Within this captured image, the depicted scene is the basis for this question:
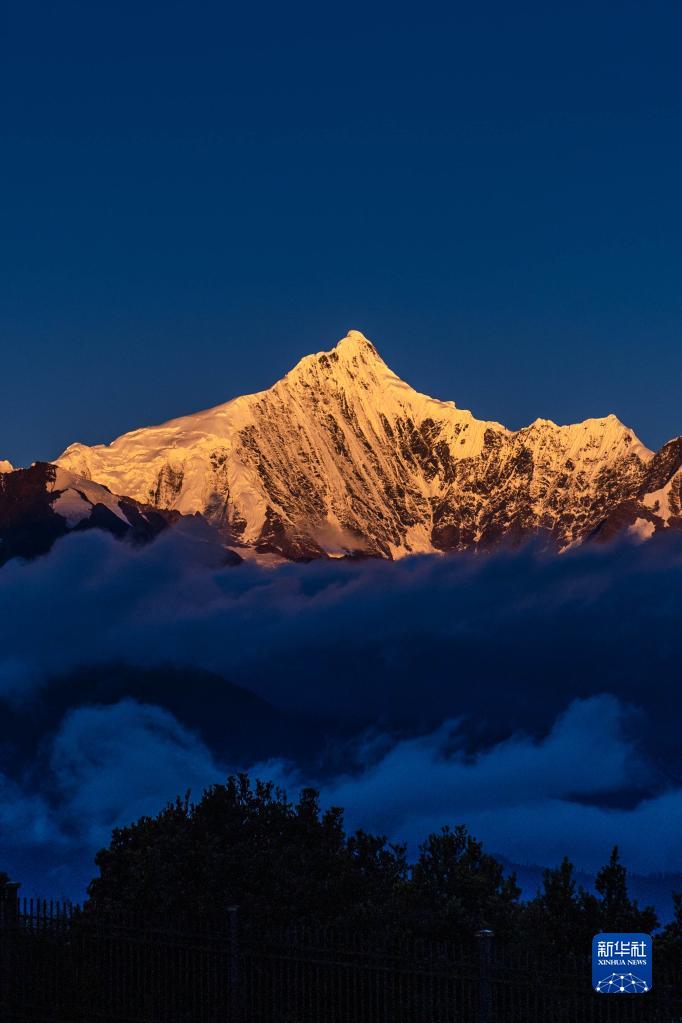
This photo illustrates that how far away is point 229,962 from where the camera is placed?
27578 mm

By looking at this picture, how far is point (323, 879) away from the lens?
2409 inches

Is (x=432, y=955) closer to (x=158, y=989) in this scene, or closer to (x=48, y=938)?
(x=158, y=989)

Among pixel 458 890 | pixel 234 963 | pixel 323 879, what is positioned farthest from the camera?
pixel 458 890

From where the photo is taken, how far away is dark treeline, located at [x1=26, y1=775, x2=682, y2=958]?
55.8 metres

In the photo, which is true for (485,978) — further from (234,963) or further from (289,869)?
(289,869)

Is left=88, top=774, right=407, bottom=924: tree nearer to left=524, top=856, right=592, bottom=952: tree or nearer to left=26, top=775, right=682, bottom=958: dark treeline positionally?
left=26, top=775, right=682, bottom=958: dark treeline

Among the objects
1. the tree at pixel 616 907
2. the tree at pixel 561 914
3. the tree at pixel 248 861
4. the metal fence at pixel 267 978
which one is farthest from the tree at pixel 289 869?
the metal fence at pixel 267 978

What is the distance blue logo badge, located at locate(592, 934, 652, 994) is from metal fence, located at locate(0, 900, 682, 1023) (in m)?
0.19

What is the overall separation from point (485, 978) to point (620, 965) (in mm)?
1879

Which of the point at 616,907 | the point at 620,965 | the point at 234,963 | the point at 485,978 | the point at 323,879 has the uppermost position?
the point at 323,879

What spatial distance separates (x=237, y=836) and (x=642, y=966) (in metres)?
42.3

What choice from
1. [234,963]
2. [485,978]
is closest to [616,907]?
[234,963]

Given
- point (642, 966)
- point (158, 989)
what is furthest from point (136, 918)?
point (642, 966)

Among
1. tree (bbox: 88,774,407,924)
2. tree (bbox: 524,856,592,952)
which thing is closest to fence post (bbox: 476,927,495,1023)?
tree (bbox: 88,774,407,924)
